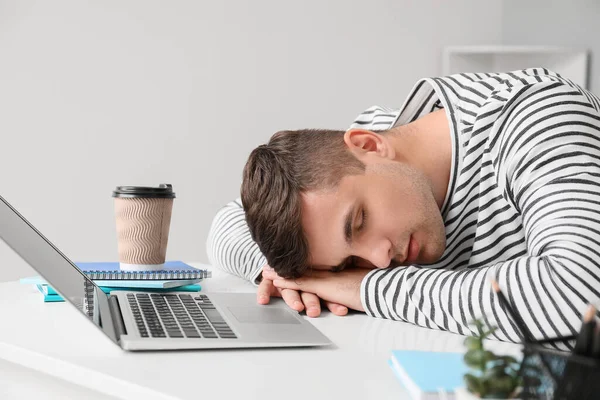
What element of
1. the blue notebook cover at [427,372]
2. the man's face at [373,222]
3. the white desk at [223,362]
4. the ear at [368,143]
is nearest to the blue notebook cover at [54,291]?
the white desk at [223,362]

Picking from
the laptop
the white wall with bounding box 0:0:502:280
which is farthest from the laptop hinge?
the white wall with bounding box 0:0:502:280

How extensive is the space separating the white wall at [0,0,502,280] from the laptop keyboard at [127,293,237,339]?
1.75 meters

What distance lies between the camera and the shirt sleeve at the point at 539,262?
2.78 feet

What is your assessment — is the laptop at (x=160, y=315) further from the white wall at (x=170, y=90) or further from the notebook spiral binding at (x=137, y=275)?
the white wall at (x=170, y=90)

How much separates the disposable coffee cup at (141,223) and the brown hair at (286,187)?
155 millimetres

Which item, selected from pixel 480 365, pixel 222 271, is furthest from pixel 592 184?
pixel 222 271

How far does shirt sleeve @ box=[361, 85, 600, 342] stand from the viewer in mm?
849

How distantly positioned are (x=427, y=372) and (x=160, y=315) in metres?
0.43

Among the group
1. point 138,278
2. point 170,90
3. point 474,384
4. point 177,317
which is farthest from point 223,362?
point 170,90

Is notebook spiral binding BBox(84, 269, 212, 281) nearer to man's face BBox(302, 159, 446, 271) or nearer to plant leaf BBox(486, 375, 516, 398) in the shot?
man's face BBox(302, 159, 446, 271)

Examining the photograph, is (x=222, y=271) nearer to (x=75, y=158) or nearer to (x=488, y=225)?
(x=488, y=225)

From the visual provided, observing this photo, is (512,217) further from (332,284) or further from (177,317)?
(177,317)

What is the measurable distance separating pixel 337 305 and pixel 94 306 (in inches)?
13.8

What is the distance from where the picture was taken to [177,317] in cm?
90
